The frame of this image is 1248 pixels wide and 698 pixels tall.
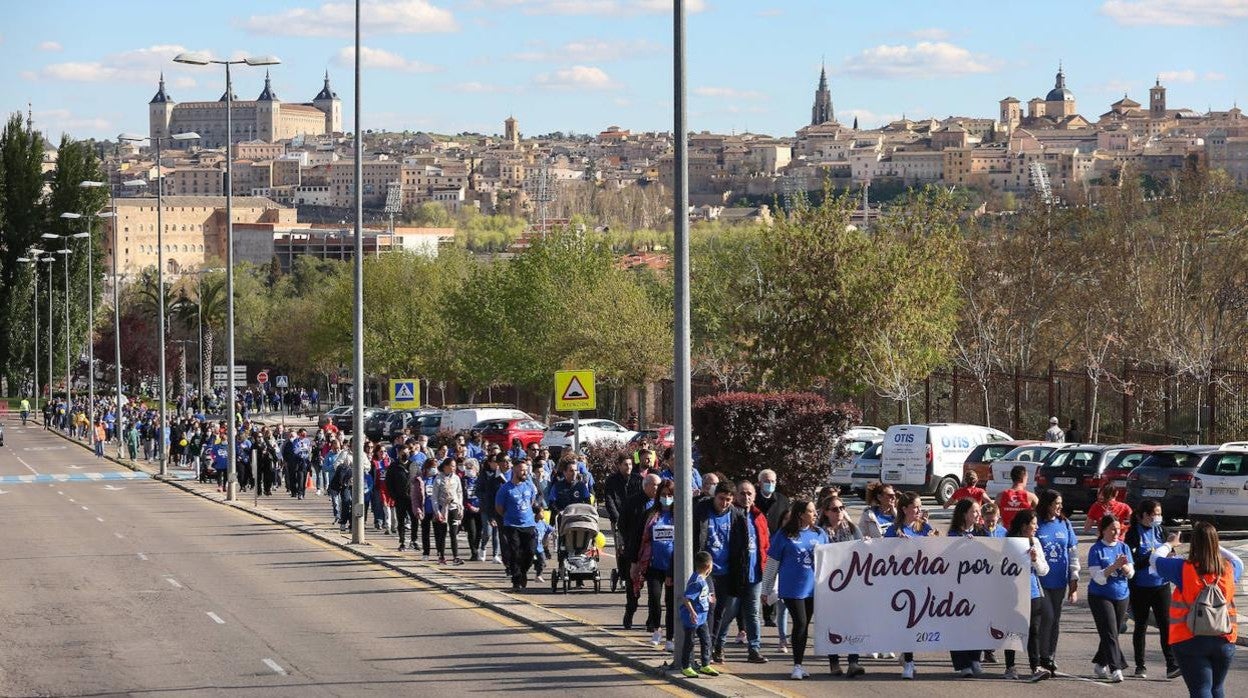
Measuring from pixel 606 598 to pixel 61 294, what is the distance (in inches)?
3411

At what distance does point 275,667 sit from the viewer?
1602 cm

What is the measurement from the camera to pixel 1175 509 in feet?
91.7

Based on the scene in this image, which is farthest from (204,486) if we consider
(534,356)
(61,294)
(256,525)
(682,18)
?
(61,294)

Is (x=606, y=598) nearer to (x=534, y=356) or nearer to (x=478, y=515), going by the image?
(x=478, y=515)

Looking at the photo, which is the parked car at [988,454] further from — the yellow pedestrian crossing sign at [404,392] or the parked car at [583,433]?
the parked car at [583,433]

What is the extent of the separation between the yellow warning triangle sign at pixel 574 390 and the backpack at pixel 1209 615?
15.9 meters

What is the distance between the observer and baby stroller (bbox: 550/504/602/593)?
21.1 m

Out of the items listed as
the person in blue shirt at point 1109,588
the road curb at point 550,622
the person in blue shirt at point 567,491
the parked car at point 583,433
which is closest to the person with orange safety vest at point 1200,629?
the person in blue shirt at point 1109,588

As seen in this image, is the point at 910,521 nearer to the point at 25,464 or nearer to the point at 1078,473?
the point at 1078,473

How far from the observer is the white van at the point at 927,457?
114 feet

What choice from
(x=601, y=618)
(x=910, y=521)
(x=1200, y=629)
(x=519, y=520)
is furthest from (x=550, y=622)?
(x=1200, y=629)

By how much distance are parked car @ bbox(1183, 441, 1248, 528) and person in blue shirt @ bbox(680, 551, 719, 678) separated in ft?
45.1

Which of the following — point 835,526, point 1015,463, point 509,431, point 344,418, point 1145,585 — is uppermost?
point 835,526

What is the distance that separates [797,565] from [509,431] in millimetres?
37315
